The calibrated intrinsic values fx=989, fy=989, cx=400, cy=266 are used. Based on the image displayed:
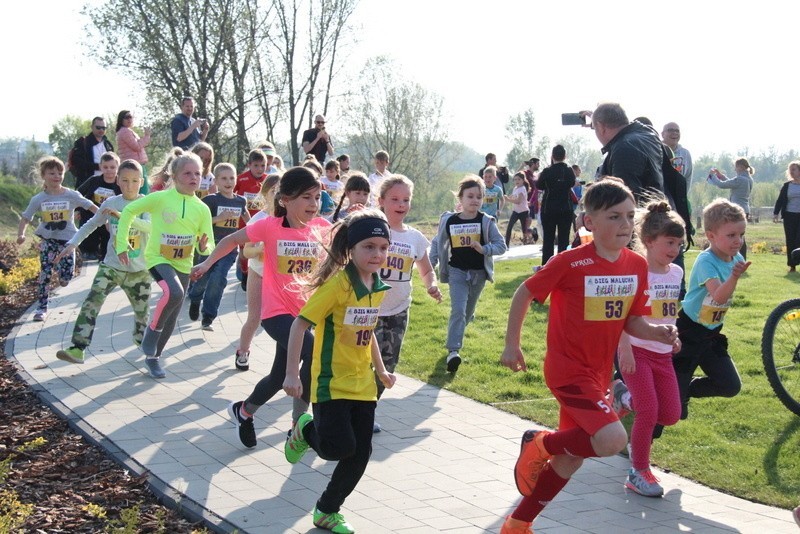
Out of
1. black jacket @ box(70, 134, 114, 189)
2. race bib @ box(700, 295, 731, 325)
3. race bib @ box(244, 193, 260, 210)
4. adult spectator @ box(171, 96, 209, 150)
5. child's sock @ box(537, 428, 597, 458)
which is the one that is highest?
adult spectator @ box(171, 96, 209, 150)

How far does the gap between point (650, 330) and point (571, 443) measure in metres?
0.75

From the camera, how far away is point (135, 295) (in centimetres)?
971

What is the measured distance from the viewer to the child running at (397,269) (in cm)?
750

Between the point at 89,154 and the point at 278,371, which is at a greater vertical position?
the point at 89,154

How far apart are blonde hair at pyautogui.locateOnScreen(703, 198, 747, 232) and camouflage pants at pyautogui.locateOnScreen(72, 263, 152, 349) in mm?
5521

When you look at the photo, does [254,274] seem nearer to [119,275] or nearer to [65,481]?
[119,275]

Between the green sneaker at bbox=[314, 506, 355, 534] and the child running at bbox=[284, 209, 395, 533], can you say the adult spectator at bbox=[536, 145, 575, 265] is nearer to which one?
the child running at bbox=[284, 209, 395, 533]

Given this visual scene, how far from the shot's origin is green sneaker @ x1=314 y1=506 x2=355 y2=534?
5199mm

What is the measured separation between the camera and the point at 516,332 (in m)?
5.07

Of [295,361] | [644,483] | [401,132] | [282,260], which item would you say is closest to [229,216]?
[282,260]

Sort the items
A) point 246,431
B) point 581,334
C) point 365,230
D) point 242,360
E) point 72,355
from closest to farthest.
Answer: point 581,334 → point 365,230 → point 246,431 → point 72,355 → point 242,360

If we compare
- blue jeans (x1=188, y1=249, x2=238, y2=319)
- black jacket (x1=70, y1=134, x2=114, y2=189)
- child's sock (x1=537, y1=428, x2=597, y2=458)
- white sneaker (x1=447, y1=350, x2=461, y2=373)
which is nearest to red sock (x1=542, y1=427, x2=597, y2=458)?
child's sock (x1=537, y1=428, x2=597, y2=458)

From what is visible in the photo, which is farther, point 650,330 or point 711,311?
point 711,311

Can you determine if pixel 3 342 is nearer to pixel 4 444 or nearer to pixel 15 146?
pixel 4 444
